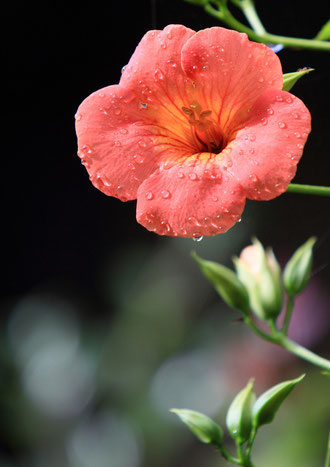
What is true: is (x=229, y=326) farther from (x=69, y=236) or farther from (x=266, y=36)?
(x=266, y=36)

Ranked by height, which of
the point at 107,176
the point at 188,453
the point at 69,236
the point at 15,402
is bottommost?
the point at 188,453

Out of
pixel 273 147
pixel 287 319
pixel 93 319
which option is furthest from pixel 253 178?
pixel 93 319

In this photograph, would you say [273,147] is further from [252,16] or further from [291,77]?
[252,16]

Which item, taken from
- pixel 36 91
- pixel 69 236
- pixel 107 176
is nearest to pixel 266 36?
pixel 107 176

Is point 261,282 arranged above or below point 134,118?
below

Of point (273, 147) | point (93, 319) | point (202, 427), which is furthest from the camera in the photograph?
point (93, 319)

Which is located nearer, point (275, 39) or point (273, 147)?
point (273, 147)
